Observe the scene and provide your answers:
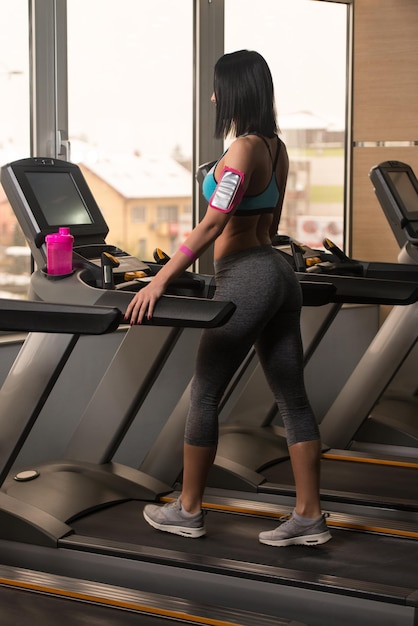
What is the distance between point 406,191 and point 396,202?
0.49 ft

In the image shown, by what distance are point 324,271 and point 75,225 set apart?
108 cm

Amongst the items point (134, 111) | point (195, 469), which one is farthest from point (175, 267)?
point (134, 111)

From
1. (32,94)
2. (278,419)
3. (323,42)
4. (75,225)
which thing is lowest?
(278,419)

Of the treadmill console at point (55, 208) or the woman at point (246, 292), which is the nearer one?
the woman at point (246, 292)

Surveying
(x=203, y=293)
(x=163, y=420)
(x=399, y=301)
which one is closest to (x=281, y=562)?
(x=203, y=293)

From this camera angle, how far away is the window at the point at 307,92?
5.25m

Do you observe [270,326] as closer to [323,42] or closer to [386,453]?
[386,453]

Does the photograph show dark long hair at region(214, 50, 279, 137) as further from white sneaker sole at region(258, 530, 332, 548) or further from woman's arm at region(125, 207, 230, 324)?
white sneaker sole at region(258, 530, 332, 548)

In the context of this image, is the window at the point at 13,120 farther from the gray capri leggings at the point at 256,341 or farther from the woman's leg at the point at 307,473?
the woman's leg at the point at 307,473

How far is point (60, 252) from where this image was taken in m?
2.96

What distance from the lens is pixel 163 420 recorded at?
4.58 meters

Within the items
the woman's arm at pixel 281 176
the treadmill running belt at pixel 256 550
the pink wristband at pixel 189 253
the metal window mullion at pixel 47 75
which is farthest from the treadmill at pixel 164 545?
the metal window mullion at pixel 47 75

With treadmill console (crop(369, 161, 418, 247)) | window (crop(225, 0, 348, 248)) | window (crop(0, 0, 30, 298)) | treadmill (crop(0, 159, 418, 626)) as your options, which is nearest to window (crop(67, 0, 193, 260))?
window (crop(0, 0, 30, 298))

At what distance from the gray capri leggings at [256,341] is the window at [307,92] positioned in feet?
8.38
